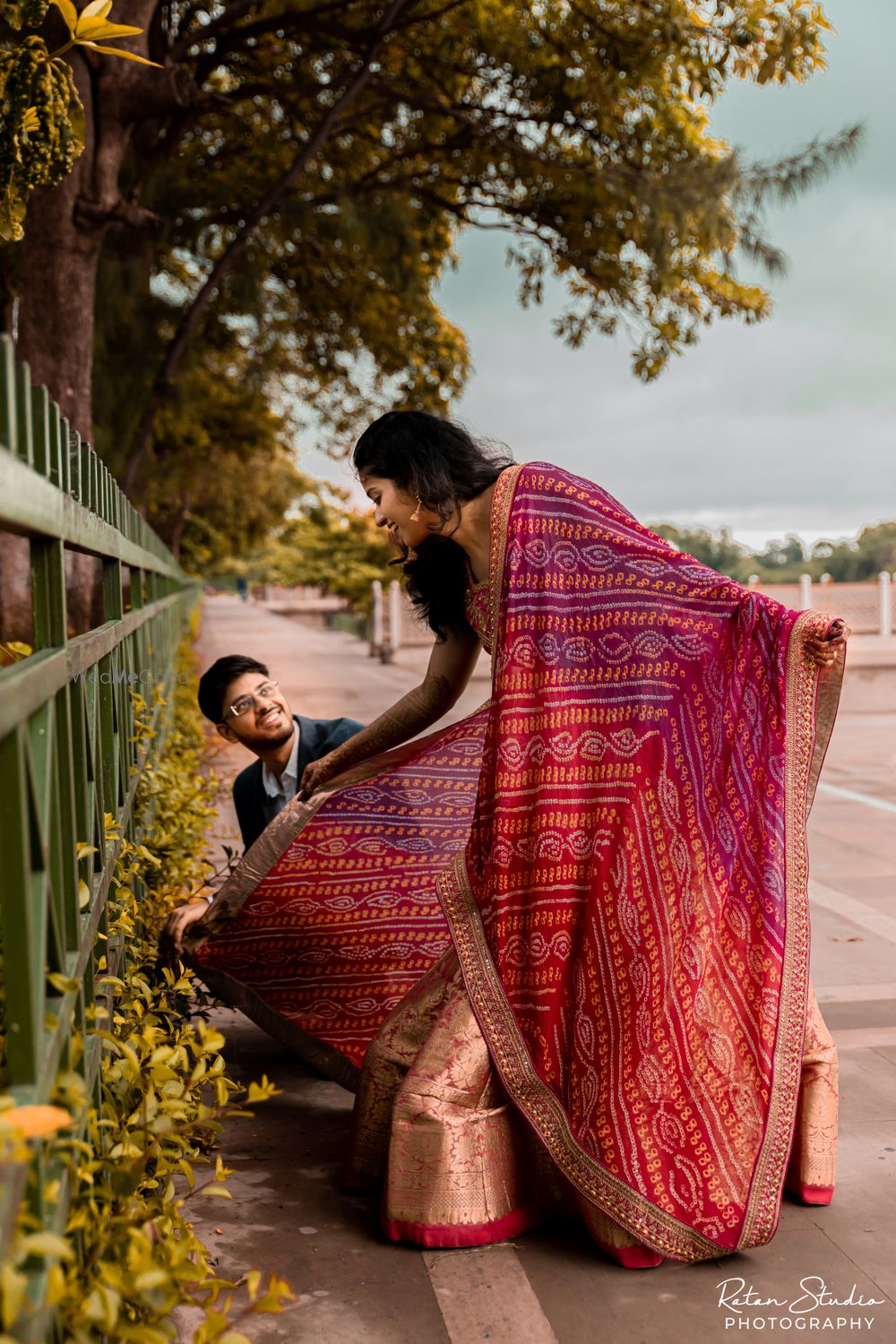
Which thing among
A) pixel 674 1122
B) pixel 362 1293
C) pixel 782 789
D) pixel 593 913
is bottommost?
pixel 362 1293

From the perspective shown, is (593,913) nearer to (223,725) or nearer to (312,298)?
(223,725)

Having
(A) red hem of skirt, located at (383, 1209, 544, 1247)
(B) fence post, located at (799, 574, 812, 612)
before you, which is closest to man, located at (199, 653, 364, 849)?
(A) red hem of skirt, located at (383, 1209, 544, 1247)

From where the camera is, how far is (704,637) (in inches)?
101

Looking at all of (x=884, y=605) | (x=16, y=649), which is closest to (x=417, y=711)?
(x=16, y=649)

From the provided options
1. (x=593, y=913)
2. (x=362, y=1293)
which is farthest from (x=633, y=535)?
(x=362, y=1293)

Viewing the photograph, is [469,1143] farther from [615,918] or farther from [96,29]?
[96,29]

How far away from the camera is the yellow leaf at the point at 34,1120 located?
3.37 ft

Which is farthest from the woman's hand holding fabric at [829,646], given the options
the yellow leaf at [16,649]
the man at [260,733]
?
the man at [260,733]

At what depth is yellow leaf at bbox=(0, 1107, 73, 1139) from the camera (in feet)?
3.37

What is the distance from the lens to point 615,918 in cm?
247

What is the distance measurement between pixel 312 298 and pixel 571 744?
11.6 meters

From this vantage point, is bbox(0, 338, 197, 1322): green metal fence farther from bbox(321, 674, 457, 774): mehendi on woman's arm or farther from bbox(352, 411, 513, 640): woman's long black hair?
bbox(321, 674, 457, 774): mehendi on woman's arm
